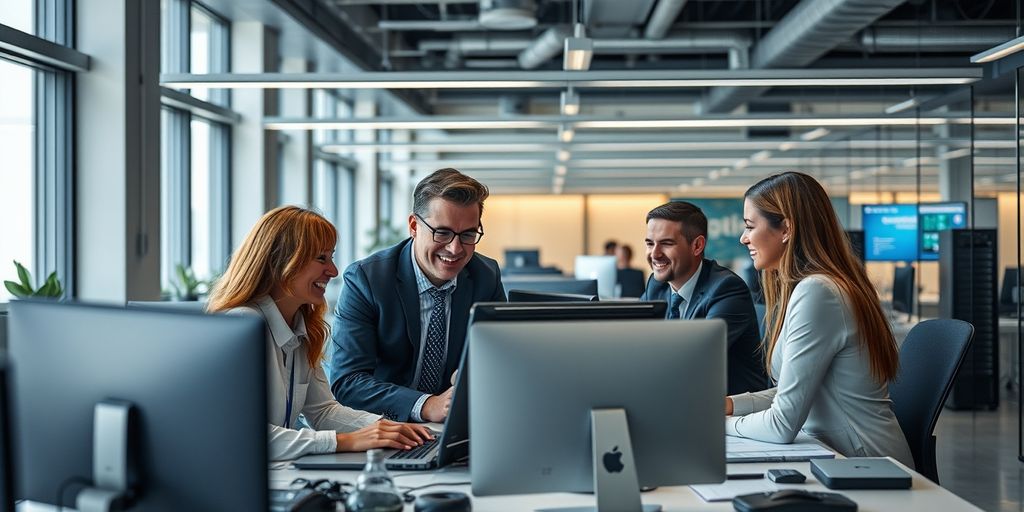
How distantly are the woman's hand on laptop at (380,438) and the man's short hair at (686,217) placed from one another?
168 cm

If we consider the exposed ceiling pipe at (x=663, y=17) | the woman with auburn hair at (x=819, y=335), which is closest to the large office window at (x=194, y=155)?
the exposed ceiling pipe at (x=663, y=17)

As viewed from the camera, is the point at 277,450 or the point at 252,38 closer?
the point at 277,450

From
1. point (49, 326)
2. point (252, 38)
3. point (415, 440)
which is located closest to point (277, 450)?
point (415, 440)

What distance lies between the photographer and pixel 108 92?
5.60 meters

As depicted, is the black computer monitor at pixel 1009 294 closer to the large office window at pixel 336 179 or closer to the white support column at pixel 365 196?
the large office window at pixel 336 179

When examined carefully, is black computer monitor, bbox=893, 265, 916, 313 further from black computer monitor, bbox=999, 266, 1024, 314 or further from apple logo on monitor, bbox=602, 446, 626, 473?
apple logo on monitor, bbox=602, 446, 626, 473

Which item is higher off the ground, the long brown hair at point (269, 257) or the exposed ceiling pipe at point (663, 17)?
the exposed ceiling pipe at point (663, 17)

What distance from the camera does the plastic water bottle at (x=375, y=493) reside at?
1.89 m

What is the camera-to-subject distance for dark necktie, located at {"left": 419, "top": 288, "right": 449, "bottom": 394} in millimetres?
3113

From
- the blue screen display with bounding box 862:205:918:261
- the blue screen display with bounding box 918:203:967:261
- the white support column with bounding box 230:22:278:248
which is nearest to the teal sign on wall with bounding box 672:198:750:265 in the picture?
the blue screen display with bounding box 862:205:918:261

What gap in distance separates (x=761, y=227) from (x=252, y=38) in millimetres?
6277

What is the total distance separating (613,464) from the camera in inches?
74.5

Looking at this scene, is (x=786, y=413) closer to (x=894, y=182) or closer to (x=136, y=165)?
(x=136, y=165)

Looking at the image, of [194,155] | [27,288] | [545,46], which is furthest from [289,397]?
[545,46]
